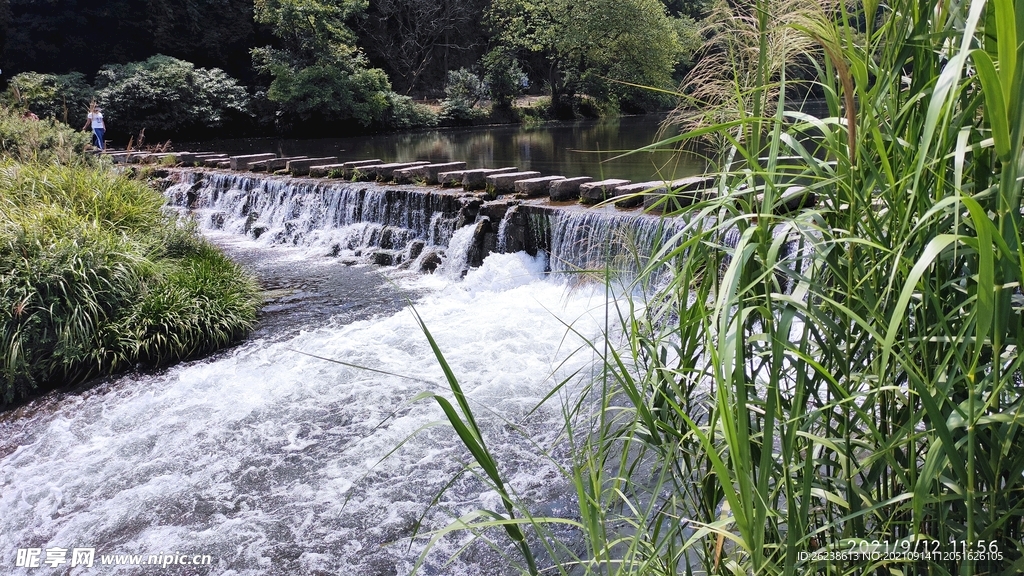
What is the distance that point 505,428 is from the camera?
423 cm

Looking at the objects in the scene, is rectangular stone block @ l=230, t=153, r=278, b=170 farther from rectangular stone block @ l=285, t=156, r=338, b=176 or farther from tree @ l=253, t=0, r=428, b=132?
tree @ l=253, t=0, r=428, b=132

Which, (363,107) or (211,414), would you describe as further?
(363,107)

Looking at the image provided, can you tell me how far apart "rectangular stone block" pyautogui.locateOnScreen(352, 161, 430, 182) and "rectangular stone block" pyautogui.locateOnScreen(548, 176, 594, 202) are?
3.16m

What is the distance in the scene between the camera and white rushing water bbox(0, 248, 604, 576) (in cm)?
324

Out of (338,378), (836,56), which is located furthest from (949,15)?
(338,378)

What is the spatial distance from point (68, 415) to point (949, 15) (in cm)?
532

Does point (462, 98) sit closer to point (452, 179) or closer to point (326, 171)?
point (326, 171)

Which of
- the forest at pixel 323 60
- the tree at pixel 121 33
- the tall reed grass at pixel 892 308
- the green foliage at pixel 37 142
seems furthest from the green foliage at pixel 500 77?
the tall reed grass at pixel 892 308

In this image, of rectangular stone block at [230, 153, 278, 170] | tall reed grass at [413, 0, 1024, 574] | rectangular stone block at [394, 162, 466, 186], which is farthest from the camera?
rectangular stone block at [230, 153, 278, 170]

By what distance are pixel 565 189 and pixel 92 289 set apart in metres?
5.02

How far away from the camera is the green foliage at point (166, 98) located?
21.4 meters

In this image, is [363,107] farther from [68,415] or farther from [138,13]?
[68,415]

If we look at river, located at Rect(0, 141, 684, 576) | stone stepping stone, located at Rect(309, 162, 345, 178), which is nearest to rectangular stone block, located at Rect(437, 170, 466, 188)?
stone stepping stone, located at Rect(309, 162, 345, 178)

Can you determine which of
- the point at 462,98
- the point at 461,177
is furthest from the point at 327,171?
the point at 462,98
